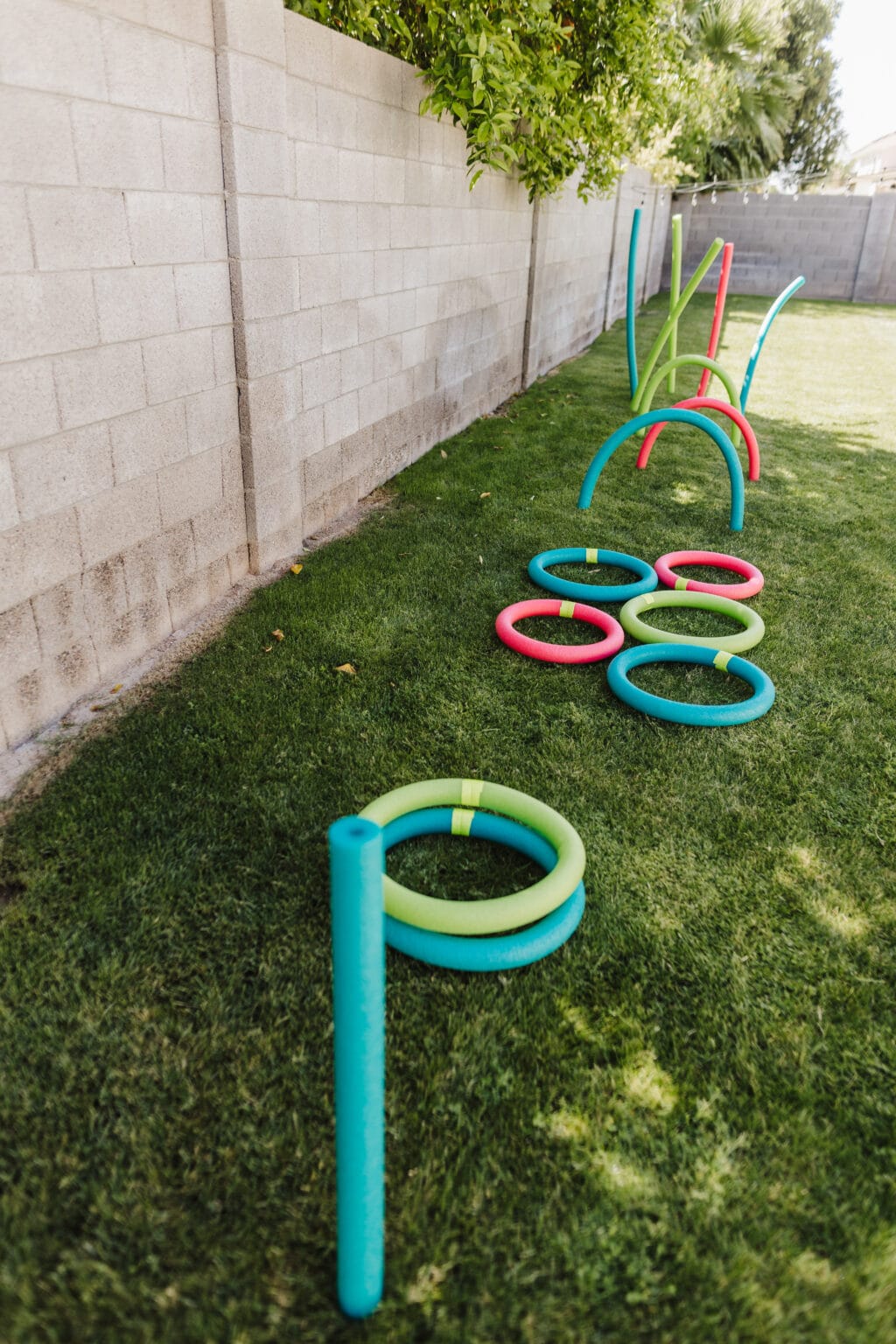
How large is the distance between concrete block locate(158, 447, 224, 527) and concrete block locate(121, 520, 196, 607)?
0.07 meters

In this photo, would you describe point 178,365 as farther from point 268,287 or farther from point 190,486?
point 268,287

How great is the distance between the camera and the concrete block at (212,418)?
3955 mm

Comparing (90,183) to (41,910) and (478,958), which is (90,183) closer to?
(41,910)

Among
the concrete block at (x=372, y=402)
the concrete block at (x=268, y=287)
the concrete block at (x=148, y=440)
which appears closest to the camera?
the concrete block at (x=148, y=440)

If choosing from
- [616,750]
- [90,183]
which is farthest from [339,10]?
[616,750]

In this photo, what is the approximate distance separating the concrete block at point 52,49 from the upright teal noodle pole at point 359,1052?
2.75 meters

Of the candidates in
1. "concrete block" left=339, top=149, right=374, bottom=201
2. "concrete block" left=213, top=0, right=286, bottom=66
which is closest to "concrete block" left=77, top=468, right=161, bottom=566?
"concrete block" left=213, top=0, right=286, bottom=66

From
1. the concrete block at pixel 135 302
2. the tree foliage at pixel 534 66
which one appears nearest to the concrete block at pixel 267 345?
the concrete block at pixel 135 302

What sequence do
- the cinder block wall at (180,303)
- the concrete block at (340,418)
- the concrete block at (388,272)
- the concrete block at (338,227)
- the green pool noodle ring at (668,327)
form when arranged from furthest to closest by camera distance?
the green pool noodle ring at (668,327) < the concrete block at (388,272) < the concrete block at (340,418) < the concrete block at (338,227) < the cinder block wall at (180,303)

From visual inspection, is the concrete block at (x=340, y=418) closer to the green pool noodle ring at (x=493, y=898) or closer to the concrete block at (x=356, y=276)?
the concrete block at (x=356, y=276)

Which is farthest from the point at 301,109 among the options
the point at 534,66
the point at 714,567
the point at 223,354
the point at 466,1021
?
the point at 466,1021

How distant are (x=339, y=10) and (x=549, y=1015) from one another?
5791mm

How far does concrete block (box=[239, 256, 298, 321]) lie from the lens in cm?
415

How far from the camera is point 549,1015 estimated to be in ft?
7.49
